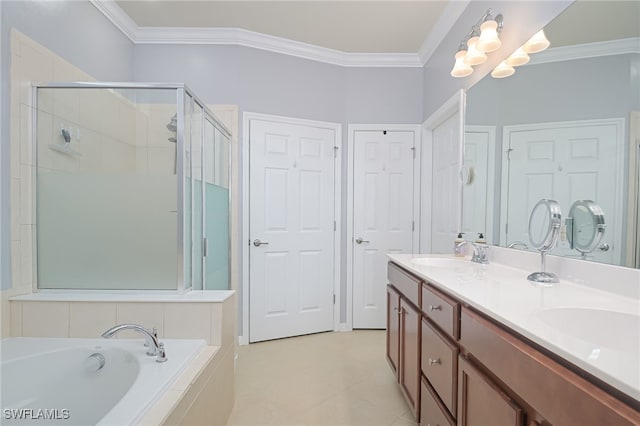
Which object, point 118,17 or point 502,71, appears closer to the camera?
point 502,71

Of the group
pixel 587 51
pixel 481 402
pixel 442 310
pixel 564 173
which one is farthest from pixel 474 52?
pixel 481 402

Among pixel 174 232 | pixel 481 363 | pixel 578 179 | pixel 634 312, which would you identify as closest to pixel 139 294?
pixel 174 232

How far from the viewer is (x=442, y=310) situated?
115cm

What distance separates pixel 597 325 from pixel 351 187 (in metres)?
2.21

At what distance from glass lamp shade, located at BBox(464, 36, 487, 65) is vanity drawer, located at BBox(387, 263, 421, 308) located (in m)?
1.34

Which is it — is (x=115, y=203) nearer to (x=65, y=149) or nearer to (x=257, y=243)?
(x=65, y=149)

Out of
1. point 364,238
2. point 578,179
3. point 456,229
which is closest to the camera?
point 578,179

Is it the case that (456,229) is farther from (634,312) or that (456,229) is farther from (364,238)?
(634,312)

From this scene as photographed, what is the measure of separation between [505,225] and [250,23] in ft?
8.08

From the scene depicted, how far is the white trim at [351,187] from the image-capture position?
2891 millimetres

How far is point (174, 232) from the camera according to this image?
5.14ft

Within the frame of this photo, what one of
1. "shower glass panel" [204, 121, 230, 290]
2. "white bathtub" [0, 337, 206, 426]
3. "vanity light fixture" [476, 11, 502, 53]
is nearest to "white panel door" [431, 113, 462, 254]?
"vanity light fixture" [476, 11, 502, 53]

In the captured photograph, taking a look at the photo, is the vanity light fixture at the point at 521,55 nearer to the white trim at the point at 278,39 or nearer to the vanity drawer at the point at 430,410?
the white trim at the point at 278,39

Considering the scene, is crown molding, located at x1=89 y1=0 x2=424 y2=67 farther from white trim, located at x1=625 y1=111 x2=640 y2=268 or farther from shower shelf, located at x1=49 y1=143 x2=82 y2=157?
white trim, located at x1=625 y1=111 x2=640 y2=268
